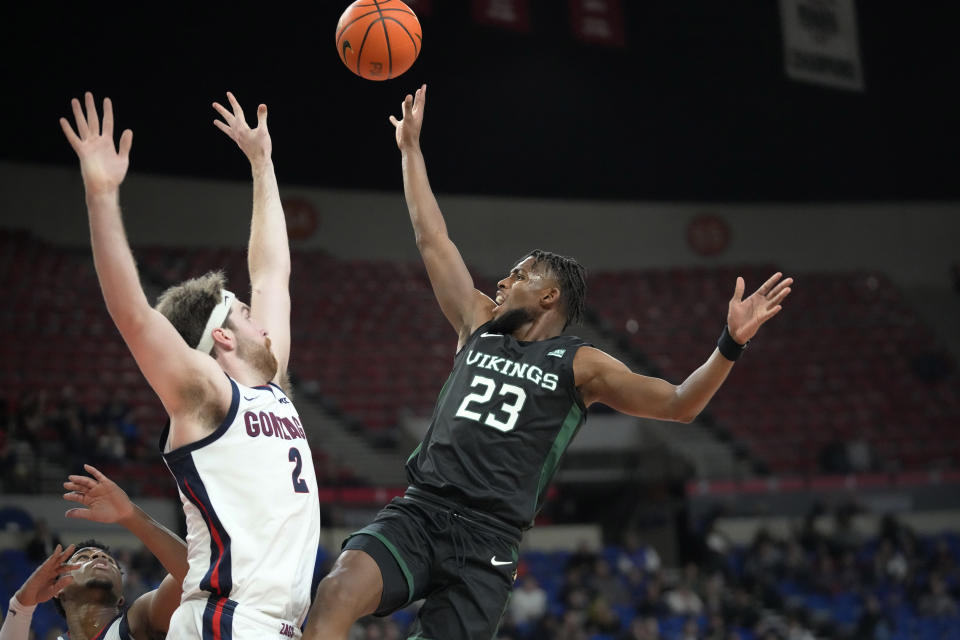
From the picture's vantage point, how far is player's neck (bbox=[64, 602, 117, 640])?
4781 millimetres

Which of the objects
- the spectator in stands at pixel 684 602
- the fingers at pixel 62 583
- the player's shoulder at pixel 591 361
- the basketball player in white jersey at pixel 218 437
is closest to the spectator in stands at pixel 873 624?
the spectator in stands at pixel 684 602

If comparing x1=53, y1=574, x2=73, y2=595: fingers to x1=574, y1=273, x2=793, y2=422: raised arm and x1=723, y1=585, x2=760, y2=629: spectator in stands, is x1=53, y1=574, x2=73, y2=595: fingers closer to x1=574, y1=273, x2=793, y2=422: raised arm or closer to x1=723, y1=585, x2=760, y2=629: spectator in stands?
x1=574, y1=273, x2=793, y2=422: raised arm

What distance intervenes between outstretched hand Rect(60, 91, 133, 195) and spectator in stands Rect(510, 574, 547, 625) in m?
11.2

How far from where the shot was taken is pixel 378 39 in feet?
18.6

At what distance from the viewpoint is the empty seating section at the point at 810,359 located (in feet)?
69.2

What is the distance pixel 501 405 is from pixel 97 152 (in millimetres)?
1992

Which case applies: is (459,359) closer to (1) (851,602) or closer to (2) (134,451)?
(2) (134,451)

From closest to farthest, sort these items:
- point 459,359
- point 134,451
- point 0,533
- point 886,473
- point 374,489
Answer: point 459,359 < point 0,533 < point 134,451 < point 374,489 < point 886,473

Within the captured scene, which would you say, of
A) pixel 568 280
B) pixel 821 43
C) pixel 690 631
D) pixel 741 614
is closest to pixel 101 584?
pixel 568 280

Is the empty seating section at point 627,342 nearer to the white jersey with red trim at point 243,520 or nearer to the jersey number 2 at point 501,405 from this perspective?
the jersey number 2 at point 501,405

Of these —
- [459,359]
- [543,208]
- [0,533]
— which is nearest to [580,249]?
[543,208]

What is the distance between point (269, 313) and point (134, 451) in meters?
11.2

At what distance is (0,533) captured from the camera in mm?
12430

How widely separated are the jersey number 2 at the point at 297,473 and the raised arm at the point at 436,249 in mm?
1562
